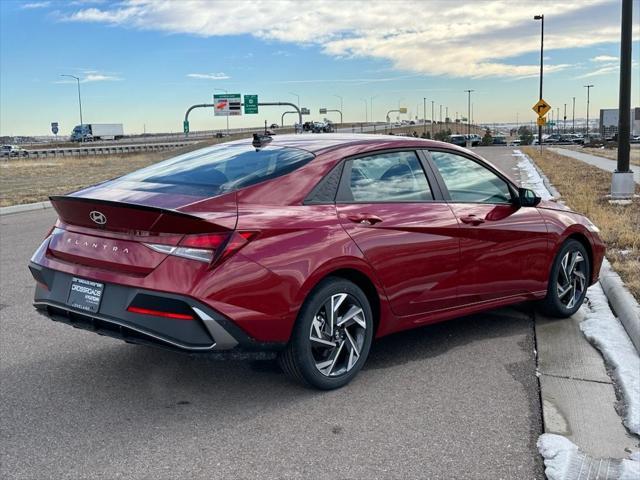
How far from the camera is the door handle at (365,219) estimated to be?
429cm

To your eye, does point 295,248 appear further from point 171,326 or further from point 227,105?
point 227,105

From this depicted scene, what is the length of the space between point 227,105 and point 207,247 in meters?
77.0

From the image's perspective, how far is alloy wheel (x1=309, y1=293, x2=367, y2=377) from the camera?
13.6 ft

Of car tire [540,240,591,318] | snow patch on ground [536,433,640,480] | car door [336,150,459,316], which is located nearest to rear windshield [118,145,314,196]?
car door [336,150,459,316]

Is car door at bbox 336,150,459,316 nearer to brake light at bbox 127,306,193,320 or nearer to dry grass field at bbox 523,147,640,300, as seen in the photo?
brake light at bbox 127,306,193,320

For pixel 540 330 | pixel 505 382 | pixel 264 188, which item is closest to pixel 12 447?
pixel 264 188

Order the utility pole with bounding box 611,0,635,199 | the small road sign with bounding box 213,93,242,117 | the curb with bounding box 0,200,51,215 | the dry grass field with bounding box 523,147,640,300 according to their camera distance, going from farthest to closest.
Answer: the small road sign with bounding box 213,93,242,117 < the curb with bounding box 0,200,51,215 < the utility pole with bounding box 611,0,635,199 < the dry grass field with bounding box 523,147,640,300

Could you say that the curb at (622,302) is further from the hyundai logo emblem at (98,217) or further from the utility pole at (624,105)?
the utility pole at (624,105)

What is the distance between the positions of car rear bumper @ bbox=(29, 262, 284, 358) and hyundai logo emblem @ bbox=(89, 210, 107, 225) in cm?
39

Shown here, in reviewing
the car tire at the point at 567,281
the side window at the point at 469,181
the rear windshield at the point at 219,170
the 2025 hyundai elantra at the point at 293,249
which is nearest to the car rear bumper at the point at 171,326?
the 2025 hyundai elantra at the point at 293,249

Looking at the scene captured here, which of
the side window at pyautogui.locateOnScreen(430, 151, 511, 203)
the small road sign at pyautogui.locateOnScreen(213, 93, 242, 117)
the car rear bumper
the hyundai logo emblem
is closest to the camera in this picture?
the car rear bumper

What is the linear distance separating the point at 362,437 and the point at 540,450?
93cm

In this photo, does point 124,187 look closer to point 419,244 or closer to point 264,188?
point 264,188

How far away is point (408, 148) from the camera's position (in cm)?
494
